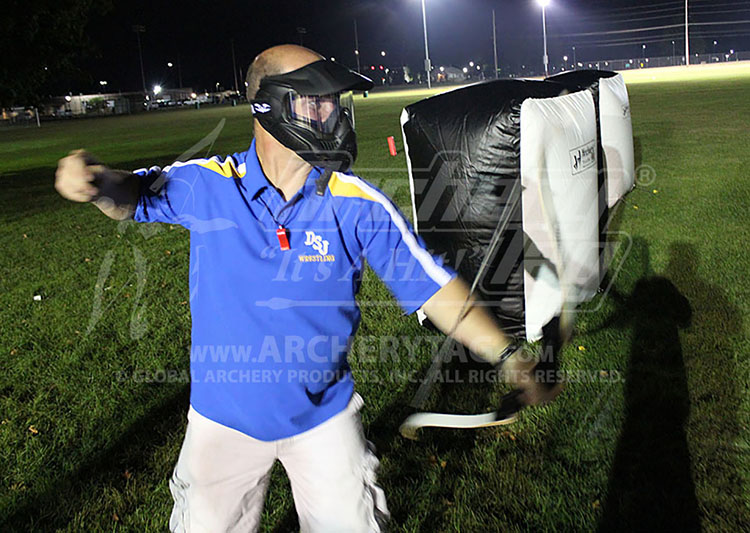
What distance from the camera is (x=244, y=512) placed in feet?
7.49

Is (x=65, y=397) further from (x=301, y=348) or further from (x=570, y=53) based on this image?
(x=570, y=53)

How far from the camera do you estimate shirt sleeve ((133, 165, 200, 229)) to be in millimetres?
2352

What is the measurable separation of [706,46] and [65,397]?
158 m

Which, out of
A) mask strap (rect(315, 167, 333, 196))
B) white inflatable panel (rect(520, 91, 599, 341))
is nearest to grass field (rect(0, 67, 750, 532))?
white inflatable panel (rect(520, 91, 599, 341))

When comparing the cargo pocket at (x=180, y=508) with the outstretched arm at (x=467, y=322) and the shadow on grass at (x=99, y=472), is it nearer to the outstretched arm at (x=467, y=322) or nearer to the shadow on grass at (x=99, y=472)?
the outstretched arm at (x=467, y=322)

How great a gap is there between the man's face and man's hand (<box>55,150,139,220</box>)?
62 centimetres

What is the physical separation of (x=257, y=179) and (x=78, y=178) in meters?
0.55

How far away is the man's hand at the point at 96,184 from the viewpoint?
6.93 feet

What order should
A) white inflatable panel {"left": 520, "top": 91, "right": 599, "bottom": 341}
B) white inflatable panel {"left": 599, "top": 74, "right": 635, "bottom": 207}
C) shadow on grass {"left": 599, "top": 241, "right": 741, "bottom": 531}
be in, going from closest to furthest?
1. shadow on grass {"left": 599, "top": 241, "right": 741, "bottom": 531}
2. white inflatable panel {"left": 520, "top": 91, "right": 599, "bottom": 341}
3. white inflatable panel {"left": 599, "top": 74, "right": 635, "bottom": 207}

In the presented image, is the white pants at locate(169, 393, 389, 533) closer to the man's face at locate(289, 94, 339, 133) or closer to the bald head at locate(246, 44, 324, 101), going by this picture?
the man's face at locate(289, 94, 339, 133)

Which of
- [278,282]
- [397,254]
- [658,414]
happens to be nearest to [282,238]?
[278,282]

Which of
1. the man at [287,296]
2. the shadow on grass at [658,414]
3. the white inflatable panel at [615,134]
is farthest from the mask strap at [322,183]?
the white inflatable panel at [615,134]

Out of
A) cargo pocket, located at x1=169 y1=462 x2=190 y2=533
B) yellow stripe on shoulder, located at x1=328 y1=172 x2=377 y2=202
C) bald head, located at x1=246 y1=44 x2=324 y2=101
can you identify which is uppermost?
bald head, located at x1=246 y1=44 x2=324 y2=101

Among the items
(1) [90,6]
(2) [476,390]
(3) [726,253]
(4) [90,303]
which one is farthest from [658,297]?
(1) [90,6]
